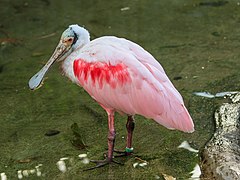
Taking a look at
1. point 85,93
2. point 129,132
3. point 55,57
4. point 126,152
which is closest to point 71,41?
point 55,57

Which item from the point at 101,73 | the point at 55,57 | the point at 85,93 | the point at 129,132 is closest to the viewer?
the point at 101,73

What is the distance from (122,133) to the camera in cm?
500

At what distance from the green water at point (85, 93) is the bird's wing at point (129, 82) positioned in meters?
0.46

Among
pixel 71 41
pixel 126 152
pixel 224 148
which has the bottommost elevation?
pixel 126 152

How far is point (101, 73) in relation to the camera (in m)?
4.36

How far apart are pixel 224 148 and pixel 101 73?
3.38 feet

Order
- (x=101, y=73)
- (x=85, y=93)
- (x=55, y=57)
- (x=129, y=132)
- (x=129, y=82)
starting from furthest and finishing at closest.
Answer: (x=85, y=93) < (x=55, y=57) < (x=129, y=132) < (x=101, y=73) < (x=129, y=82)

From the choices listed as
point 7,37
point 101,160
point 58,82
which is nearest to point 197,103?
point 101,160

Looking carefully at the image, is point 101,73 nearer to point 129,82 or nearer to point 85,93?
point 129,82

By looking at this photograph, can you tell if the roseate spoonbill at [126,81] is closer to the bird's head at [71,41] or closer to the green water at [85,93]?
the bird's head at [71,41]

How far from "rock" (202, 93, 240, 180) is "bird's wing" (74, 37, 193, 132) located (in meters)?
0.30

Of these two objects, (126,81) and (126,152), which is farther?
(126,152)

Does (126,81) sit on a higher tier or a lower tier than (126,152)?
higher

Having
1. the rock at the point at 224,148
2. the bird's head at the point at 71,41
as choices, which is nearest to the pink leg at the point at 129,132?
the rock at the point at 224,148
